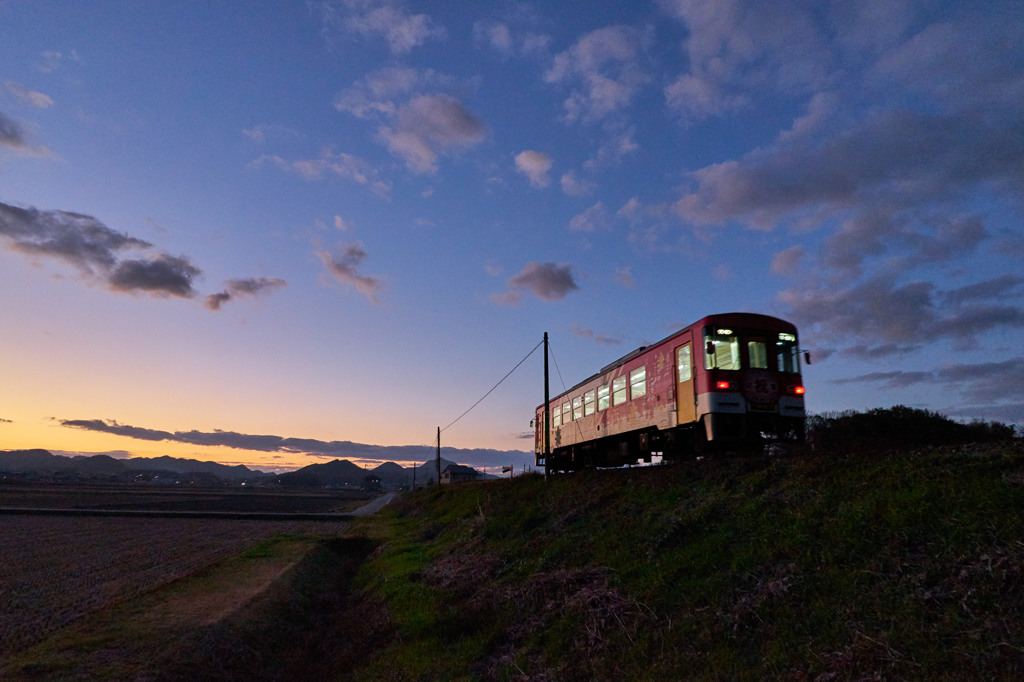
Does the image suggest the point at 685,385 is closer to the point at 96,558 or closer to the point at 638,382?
the point at 638,382

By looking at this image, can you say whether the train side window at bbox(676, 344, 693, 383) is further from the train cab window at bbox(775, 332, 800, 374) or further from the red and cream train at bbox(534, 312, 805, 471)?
the train cab window at bbox(775, 332, 800, 374)

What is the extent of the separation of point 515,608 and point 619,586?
8.01 feet

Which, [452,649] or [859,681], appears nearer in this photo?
[859,681]

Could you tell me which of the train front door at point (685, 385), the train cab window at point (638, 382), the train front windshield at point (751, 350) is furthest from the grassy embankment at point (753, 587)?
the train cab window at point (638, 382)

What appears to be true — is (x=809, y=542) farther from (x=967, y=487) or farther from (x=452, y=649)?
(x=452, y=649)

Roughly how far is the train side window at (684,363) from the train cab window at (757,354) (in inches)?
69.3

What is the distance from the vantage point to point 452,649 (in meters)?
10.7

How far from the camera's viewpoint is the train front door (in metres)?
18.1

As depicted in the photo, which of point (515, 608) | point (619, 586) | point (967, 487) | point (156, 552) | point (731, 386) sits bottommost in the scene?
point (156, 552)

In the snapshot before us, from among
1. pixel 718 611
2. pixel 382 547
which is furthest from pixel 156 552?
pixel 718 611

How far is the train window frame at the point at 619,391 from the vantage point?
924 inches

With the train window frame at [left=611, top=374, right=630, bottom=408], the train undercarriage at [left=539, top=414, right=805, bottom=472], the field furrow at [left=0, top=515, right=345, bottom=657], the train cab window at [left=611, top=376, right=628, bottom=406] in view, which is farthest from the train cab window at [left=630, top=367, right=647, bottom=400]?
the field furrow at [left=0, top=515, right=345, bottom=657]

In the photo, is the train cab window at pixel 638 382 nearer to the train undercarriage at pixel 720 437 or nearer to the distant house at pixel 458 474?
the train undercarriage at pixel 720 437

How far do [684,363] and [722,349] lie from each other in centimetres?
139
